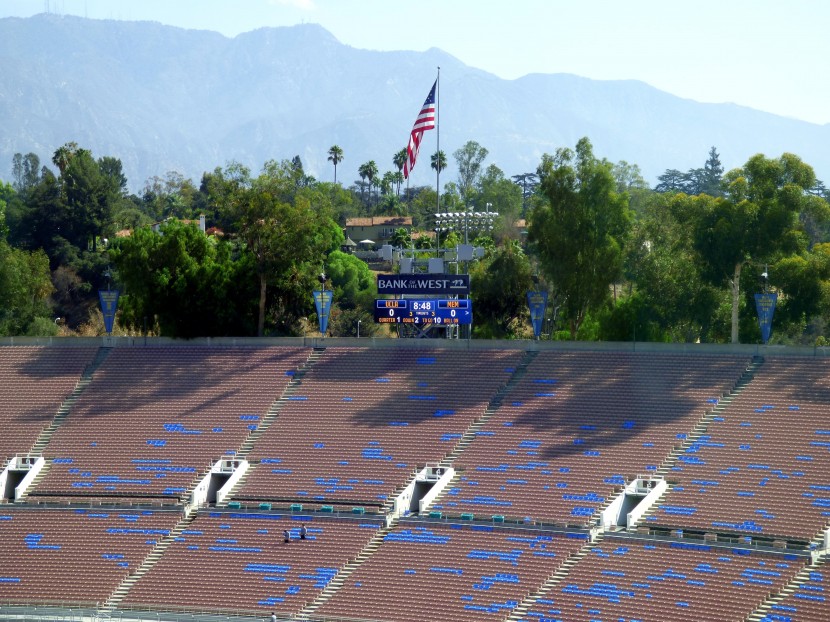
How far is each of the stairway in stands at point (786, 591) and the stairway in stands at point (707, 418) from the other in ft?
24.2

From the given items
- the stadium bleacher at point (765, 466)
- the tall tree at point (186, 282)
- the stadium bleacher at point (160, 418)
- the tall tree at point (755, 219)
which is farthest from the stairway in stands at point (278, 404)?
the tall tree at point (755, 219)

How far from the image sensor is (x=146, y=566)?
44281 mm

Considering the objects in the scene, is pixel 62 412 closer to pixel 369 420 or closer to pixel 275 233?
pixel 275 233

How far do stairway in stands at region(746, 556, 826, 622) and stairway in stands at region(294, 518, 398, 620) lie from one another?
45.6 feet

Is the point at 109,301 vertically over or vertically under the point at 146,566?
over

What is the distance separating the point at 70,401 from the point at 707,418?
2902 centimetres

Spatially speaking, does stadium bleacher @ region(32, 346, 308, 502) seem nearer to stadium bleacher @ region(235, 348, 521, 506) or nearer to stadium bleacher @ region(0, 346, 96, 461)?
stadium bleacher @ region(0, 346, 96, 461)

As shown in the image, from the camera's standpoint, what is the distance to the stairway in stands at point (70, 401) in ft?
173

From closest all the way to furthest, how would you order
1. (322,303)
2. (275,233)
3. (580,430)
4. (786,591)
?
(786,591)
(580,430)
(322,303)
(275,233)

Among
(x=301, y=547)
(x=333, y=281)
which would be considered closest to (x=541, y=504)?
(x=301, y=547)

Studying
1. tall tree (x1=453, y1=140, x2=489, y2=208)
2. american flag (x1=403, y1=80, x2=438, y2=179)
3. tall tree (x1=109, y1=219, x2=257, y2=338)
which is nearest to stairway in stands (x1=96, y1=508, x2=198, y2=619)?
tall tree (x1=109, y1=219, x2=257, y2=338)

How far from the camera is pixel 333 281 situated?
9644 centimetres

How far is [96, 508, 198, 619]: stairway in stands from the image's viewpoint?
139ft

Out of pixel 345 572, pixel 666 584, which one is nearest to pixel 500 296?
pixel 345 572
